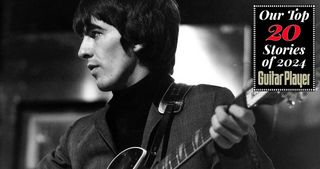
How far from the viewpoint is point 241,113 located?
3.58 feet

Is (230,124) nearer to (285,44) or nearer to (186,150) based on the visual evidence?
(186,150)

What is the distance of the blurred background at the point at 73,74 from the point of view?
173 cm

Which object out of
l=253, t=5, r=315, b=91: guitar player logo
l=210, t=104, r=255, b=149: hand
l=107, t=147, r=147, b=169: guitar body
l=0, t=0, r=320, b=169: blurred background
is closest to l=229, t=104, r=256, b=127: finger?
l=210, t=104, r=255, b=149: hand

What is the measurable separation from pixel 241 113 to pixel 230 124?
1.5 inches

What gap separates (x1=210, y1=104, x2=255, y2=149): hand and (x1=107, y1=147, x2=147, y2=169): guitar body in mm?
294

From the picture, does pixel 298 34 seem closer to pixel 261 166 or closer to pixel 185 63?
A: pixel 261 166

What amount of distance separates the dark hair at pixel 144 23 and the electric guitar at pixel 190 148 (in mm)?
305

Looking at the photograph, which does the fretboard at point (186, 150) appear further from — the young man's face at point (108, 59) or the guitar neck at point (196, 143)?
the young man's face at point (108, 59)

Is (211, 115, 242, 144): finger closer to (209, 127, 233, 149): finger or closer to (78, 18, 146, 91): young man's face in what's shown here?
(209, 127, 233, 149): finger

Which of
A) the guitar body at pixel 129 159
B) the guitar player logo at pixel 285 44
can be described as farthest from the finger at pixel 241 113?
the guitar body at pixel 129 159

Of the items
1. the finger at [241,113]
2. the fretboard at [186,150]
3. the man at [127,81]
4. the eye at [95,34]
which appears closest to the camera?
the finger at [241,113]

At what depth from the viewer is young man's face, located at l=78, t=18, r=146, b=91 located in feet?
5.03

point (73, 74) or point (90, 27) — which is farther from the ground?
point (90, 27)

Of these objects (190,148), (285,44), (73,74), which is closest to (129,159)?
(190,148)
